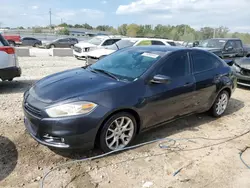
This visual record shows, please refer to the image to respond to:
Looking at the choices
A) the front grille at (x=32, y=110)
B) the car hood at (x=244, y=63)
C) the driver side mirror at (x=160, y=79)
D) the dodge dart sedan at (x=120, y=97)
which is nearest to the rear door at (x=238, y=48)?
the car hood at (x=244, y=63)

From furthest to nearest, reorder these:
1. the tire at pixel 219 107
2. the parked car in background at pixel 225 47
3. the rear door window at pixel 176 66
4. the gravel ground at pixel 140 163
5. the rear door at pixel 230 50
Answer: the rear door at pixel 230 50 < the parked car in background at pixel 225 47 < the tire at pixel 219 107 < the rear door window at pixel 176 66 < the gravel ground at pixel 140 163

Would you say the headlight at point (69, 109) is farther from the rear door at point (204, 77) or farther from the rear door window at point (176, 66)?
the rear door at point (204, 77)

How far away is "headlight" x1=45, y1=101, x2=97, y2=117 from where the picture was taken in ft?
9.66

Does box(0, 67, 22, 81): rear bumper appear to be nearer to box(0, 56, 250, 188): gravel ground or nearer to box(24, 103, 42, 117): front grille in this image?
box(0, 56, 250, 188): gravel ground

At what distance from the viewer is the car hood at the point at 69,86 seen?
3.15 m

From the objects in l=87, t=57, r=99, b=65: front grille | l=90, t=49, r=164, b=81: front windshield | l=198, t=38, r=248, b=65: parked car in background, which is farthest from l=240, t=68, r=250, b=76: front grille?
l=87, t=57, r=99, b=65: front grille

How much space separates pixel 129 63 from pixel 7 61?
12.2 ft

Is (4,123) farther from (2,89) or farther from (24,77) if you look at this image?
(24,77)

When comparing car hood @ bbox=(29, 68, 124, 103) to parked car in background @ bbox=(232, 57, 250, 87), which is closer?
car hood @ bbox=(29, 68, 124, 103)

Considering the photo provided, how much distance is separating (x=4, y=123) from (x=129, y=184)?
8.86 ft

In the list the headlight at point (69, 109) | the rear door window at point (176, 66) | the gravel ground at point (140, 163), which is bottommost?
the gravel ground at point (140, 163)

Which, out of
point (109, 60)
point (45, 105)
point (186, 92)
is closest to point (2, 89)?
point (109, 60)

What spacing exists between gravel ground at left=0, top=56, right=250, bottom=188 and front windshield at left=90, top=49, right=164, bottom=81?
3.71 feet

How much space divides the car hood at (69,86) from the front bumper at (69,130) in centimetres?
30
